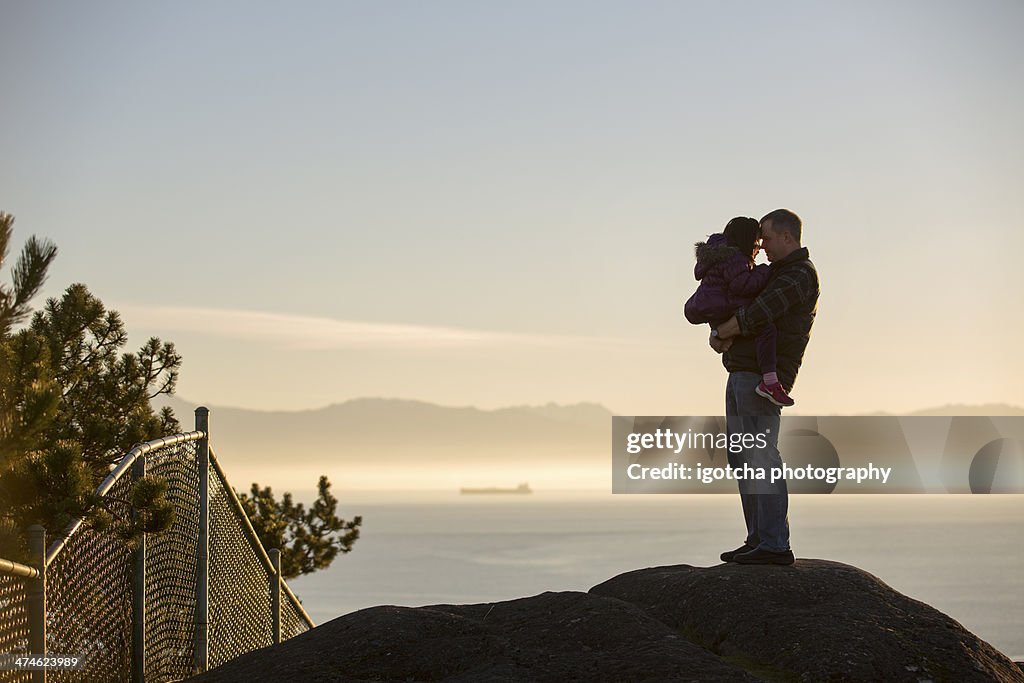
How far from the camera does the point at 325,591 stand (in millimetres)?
191500

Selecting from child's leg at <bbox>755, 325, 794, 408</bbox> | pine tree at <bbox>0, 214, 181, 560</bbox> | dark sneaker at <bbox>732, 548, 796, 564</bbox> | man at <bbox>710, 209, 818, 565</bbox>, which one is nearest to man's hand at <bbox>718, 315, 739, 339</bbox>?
man at <bbox>710, 209, 818, 565</bbox>

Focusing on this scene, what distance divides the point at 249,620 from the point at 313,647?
5.00 metres

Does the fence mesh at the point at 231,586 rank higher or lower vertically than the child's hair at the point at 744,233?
lower

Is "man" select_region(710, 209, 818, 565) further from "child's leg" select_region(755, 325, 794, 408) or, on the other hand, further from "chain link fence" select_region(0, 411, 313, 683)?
"chain link fence" select_region(0, 411, 313, 683)

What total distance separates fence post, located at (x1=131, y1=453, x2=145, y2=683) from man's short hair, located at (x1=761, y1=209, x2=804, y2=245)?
464 cm

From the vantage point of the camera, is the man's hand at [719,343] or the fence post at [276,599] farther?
the fence post at [276,599]

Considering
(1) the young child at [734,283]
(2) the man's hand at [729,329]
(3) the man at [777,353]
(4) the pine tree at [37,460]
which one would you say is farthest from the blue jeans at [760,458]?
(4) the pine tree at [37,460]

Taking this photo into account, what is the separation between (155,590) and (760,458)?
170 inches

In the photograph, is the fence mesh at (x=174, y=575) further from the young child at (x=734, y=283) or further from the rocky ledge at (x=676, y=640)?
the young child at (x=734, y=283)

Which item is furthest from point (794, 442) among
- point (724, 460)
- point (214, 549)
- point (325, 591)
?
point (325, 591)

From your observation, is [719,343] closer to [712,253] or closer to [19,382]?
[712,253]

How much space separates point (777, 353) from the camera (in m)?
8.84

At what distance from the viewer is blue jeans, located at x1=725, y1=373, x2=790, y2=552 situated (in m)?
8.71

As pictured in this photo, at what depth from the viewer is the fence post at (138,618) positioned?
28.4 feet
